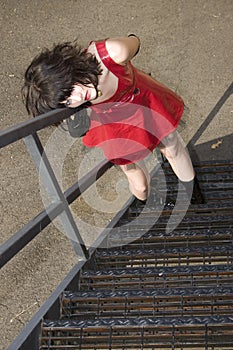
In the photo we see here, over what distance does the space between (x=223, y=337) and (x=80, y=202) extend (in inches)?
89.6

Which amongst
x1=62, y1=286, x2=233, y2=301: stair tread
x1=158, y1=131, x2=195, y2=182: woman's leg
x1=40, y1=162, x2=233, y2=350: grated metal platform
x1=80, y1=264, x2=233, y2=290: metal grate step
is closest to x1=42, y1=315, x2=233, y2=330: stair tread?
x1=40, y1=162, x2=233, y2=350: grated metal platform

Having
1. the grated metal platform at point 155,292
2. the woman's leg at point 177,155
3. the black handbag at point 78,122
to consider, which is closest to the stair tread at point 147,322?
the grated metal platform at point 155,292

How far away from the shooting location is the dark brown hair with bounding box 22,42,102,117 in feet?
7.85

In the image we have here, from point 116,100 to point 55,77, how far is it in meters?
0.49

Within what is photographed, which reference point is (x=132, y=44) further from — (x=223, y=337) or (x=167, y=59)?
(x=167, y=59)

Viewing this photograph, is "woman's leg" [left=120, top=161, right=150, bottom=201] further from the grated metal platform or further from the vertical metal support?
the vertical metal support

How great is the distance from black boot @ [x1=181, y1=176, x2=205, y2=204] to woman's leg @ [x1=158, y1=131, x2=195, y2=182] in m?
0.03

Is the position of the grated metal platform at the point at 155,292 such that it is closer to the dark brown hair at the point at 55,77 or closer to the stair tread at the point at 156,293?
the stair tread at the point at 156,293

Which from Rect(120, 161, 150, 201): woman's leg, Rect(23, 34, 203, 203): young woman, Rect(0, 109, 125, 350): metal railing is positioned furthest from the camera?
Rect(120, 161, 150, 201): woman's leg

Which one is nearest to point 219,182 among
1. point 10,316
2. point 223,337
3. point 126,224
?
point 126,224

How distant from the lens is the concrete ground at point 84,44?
13.2 feet

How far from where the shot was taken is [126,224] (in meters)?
3.36

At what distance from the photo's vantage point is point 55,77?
2.39 meters

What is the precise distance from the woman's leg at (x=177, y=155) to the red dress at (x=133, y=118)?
0.09m
